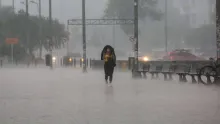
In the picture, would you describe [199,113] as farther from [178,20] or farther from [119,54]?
[178,20]

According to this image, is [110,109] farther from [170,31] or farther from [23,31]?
[170,31]

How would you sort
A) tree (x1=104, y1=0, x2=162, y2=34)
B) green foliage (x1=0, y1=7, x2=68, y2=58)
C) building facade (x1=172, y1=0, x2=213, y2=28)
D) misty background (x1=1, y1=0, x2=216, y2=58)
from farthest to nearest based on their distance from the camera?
1. building facade (x1=172, y1=0, x2=213, y2=28)
2. misty background (x1=1, y1=0, x2=216, y2=58)
3. tree (x1=104, y1=0, x2=162, y2=34)
4. green foliage (x1=0, y1=7, x2=68, y2=58)

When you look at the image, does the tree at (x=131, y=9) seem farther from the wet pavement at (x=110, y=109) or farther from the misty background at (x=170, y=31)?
the wet pavement at (x=110, y=109)

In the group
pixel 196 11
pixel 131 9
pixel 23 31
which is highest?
pixel 196 11

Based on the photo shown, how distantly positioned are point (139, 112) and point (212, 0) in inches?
4282

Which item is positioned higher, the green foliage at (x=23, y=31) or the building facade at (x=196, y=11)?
the building facade at (x=196, y=11)

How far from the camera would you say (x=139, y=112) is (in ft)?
35.3

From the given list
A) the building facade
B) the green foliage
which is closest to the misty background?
the building facade

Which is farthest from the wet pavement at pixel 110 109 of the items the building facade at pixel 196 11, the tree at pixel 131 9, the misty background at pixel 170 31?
the building facade at pixel 196 11

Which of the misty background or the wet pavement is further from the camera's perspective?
the misty background

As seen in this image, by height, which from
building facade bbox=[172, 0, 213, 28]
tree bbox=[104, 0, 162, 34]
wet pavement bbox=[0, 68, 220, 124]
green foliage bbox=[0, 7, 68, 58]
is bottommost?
wet pavement bbox=[0, 68, 220, 124]

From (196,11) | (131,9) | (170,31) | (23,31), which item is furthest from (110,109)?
(196,11)

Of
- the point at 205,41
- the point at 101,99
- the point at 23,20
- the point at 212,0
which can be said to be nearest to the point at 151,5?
the point at 205,41

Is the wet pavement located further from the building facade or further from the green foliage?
the building facade
